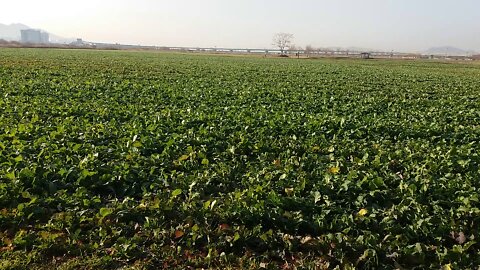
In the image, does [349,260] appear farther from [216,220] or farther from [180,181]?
[180,181]

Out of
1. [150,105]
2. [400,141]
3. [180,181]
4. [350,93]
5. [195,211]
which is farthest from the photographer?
[350,93]

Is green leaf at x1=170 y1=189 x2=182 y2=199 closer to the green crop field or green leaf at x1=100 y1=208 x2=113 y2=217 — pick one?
the green crop field

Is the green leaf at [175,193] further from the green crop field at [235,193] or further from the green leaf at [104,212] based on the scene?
the green leaf at [104,212]

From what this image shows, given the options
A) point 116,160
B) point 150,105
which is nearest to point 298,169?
point 116,160

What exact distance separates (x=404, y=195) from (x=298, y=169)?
1.90m

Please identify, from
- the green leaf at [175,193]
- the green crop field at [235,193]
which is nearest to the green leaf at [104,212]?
the green crop field at [235,193]

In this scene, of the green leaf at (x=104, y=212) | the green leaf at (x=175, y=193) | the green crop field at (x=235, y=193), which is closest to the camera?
the green crop field at (x=235, y=193)

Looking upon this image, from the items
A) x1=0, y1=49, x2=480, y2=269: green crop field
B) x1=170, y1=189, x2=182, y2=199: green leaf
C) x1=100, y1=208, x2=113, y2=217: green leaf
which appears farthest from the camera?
x1=170, y1=189, x2=182, y2=199: green leaf

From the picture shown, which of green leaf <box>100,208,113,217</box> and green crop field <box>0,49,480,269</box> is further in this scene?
green leaf <box>100,208,113,217</box>

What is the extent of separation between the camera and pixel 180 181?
6.45 meters

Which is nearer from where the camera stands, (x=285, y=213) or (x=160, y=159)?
(x=285, y=213)

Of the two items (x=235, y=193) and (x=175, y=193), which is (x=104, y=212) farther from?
(x=235, y=193)

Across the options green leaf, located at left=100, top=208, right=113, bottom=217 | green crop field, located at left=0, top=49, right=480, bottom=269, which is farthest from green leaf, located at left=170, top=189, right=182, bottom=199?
green leaf, located at left=100, top=208, right=113, bottom=217

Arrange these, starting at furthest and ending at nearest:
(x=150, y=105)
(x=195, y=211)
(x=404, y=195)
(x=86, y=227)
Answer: (x=150, y=105) < (x=404, y=195) < (x=195, y=211) < (x=86, y=227)
